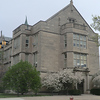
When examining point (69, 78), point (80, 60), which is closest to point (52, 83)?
point (69, 78)

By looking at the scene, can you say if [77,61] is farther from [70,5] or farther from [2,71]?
[2,71]

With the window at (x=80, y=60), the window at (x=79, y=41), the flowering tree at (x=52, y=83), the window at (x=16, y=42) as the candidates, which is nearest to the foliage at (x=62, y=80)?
the flowering tree at (x=52, y=83)

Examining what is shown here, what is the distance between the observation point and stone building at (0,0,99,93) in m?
35.2

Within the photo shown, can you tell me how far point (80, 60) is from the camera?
119ft

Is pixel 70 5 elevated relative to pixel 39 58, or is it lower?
elevated

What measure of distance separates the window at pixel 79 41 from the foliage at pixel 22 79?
1089 centimetres

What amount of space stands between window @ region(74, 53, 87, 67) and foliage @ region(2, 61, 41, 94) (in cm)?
934

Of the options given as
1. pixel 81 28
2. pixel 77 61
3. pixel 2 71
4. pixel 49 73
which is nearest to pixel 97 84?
pixel 77 61

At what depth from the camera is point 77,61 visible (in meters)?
36.0

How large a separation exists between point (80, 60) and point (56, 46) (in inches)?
205

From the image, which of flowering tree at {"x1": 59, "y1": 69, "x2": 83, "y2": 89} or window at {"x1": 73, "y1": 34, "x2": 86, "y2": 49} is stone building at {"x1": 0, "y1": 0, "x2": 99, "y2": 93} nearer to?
window at {"x1": 73, "y1": 34, "x2": 86, "y2": 49}

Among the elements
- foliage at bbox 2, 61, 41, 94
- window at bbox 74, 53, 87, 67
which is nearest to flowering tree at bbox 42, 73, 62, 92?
foliage at bbox 2, 61, 41, 94

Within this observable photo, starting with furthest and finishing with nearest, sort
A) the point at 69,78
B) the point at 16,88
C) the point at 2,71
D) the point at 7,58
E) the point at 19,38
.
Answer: the point at 7,58 < the point at 2,71 < the point at 19,38 < the point at 69,78 < the point at 16,88

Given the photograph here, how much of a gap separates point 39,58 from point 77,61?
7031mm
